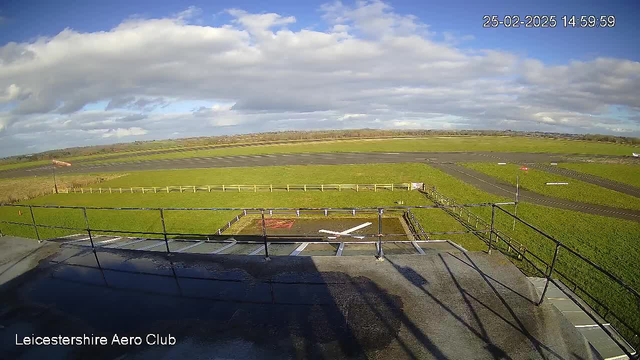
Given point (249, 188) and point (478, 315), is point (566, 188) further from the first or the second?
point (249, 188)

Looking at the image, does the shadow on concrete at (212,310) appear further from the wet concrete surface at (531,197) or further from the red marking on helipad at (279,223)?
the wet concrete surface at (531,197)

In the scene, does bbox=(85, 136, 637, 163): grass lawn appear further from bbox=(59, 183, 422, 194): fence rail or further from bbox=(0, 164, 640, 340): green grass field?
bbox=(59, 183, 422, 194): fence rail

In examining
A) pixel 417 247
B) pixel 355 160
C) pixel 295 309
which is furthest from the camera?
pixel 355 160

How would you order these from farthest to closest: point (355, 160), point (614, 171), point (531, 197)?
point (355, 160) < point (614, 171) < point (531, 197)

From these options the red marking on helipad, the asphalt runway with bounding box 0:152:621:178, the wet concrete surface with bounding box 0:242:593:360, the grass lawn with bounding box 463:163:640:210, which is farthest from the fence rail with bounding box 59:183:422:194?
the wet concrete surface with bounding box 0:242:593:360

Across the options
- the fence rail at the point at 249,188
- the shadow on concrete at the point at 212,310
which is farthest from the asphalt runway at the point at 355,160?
the shadow on concrete at the point at 212,310

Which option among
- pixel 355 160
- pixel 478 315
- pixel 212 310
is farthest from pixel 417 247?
pixel 355 160
